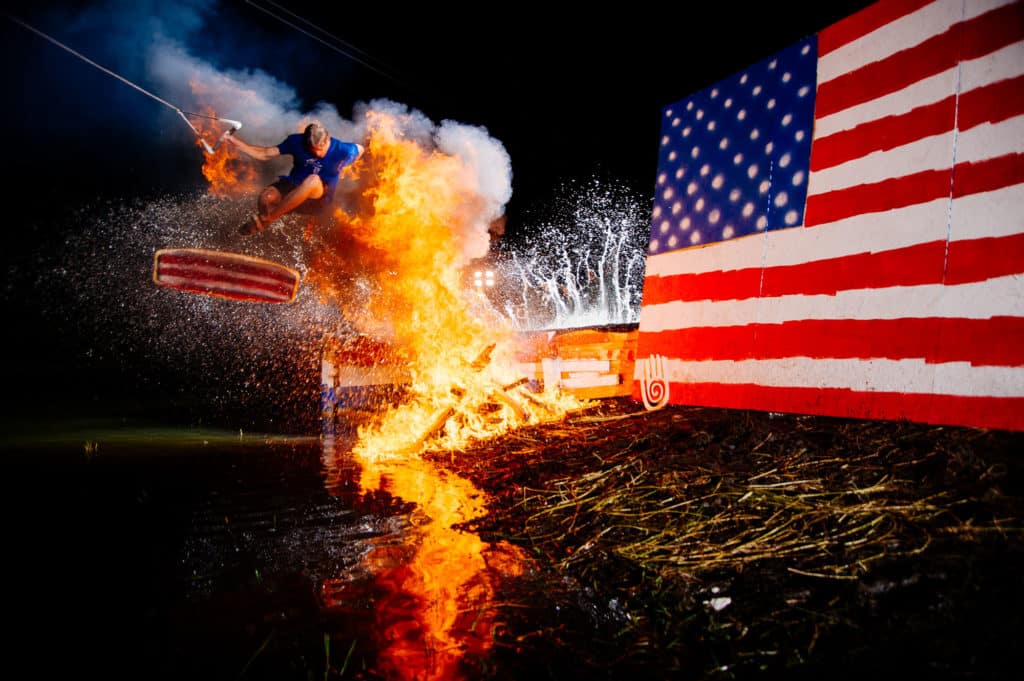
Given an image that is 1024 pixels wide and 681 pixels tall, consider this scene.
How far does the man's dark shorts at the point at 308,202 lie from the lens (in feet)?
34.3

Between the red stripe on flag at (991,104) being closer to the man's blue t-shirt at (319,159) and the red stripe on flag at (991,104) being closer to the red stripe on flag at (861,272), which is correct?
the red stripe on flag at (861,272)

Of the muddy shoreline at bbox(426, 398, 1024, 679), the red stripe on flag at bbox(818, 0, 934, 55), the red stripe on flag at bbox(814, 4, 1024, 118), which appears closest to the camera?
the muddy shoreline at bbox(426, 398, 1024, 679)

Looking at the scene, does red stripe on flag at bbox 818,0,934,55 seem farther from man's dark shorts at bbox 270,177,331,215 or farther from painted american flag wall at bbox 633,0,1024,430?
man's dark shorts at bbox 270,177,331,215

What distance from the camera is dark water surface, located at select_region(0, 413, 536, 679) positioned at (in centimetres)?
260

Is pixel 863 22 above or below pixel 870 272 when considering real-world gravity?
above

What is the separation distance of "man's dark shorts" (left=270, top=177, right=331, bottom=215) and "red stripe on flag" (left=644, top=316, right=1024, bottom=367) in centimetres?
822

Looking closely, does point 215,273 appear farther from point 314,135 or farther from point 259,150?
point 314,135

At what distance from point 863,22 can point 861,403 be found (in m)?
4.36

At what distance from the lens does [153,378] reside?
98.3 ft

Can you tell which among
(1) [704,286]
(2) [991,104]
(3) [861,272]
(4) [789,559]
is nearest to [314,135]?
(1) [704,286]

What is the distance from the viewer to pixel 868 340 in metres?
5.18

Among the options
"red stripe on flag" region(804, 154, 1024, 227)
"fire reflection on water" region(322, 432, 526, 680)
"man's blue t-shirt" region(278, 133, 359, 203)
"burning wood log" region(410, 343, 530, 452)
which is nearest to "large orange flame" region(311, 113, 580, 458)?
"burning wood log" region(410, 343, 530, 452)

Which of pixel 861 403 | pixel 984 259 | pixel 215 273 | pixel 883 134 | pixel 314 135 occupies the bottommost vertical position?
pixel 861 403

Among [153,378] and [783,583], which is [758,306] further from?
[153,378]
